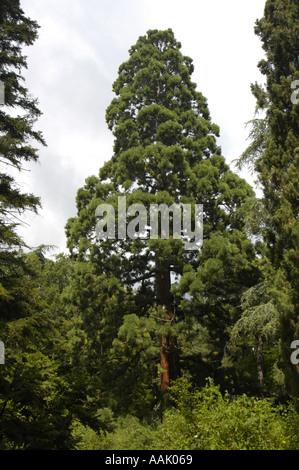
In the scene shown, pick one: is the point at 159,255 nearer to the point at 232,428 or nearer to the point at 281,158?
the point at 281,158

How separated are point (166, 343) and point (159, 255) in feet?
10.3

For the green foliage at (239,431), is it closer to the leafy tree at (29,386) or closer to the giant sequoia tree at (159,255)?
the leafy tree at (29,386)

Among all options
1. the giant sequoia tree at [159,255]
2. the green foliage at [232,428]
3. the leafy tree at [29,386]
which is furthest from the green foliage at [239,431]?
the giant sequoia tree at [159,255]

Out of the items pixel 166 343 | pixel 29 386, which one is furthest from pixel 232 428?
pixel 166 343

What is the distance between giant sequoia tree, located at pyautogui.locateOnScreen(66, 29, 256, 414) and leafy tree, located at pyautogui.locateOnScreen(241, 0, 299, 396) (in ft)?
8.35

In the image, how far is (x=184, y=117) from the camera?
15422 millimetres

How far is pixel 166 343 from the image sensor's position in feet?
40.8

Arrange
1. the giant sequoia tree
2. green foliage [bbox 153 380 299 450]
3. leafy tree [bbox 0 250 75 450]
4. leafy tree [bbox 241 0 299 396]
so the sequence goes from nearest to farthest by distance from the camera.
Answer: leafy tree [bbox 0 250 75 450], green foliage [bbox 153 380 299 450], leafy tree [bbox 241 0 299 396], the giant sequoia tree

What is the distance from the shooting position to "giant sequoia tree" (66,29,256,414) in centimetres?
1162

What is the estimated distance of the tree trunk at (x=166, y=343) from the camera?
1211 cm

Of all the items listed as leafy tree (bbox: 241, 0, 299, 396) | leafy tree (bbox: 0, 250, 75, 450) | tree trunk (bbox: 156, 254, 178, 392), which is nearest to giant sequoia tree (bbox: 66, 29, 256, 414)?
tree trunk (bbox: 156, 254, 178, 392)

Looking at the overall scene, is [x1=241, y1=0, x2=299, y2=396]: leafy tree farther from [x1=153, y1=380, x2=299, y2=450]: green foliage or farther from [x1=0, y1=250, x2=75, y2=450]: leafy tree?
[x1=0, y1=250, x2=75, y2=450]: leafy tree
